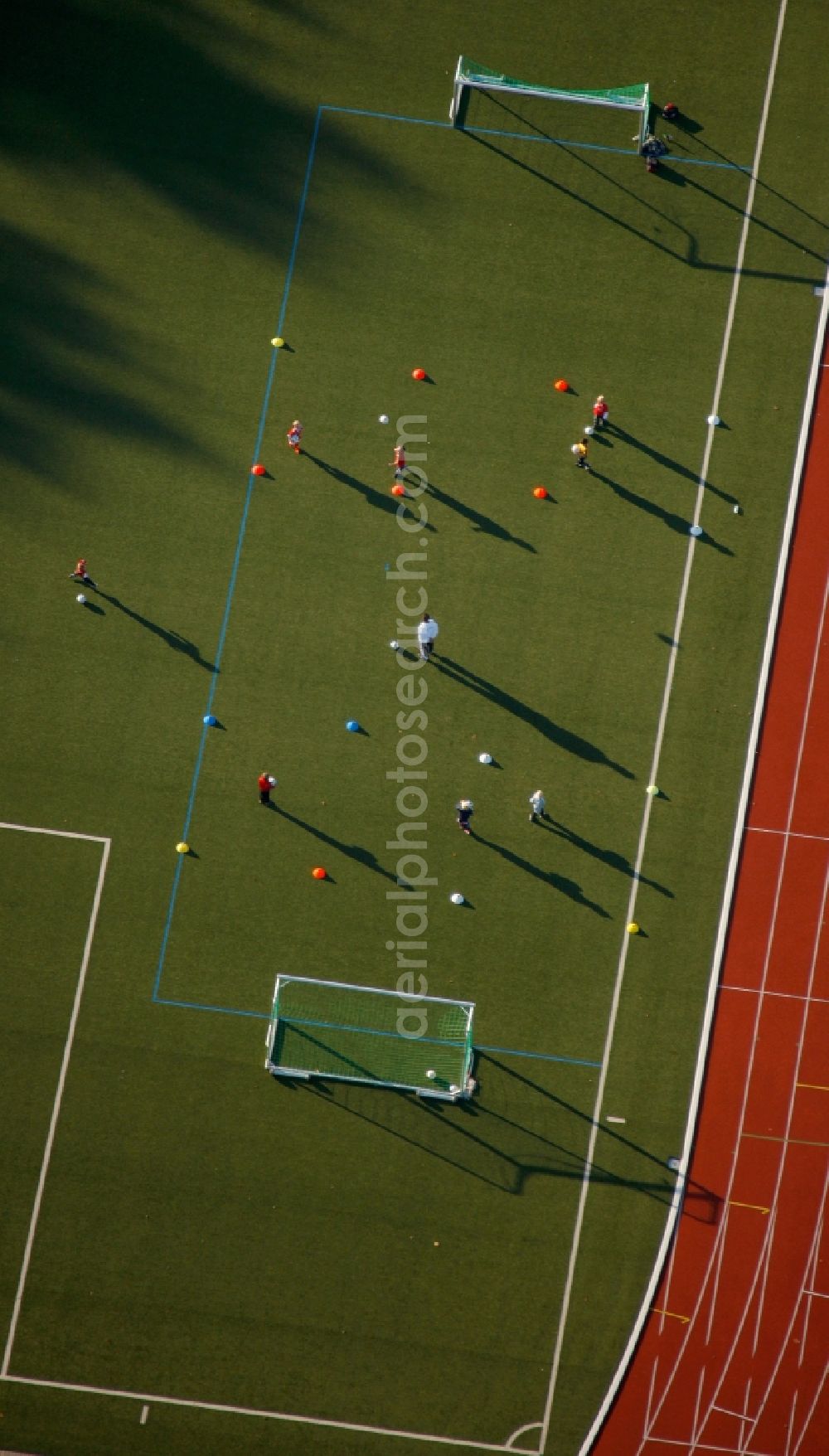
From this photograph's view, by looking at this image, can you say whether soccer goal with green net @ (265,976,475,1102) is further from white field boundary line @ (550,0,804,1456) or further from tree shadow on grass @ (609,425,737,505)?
tree shadow on grass @ (609,425,737,505)

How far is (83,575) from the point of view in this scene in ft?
79.8

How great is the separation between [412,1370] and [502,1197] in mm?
3111

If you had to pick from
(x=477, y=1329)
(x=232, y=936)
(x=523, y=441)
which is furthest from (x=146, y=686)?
(x=477, y=1329)

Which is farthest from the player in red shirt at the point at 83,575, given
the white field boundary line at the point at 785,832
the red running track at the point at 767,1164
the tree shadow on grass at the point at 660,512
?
the white field boundary line at the point at 785,832

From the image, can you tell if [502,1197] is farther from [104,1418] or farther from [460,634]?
[460,634]

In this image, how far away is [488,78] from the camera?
82.7ft

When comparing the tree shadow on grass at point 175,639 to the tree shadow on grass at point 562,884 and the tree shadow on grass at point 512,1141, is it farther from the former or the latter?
the tree shadow on grass at point 512,1141

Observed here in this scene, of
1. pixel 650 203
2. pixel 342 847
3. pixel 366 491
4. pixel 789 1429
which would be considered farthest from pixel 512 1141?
pixel 650 203

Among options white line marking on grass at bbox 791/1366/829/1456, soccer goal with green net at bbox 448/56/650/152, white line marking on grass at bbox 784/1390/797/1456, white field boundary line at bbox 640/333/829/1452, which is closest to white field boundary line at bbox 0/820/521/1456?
white field boundary line at bbox 640/333/829/1452

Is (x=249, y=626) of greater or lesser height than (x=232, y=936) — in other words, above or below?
above

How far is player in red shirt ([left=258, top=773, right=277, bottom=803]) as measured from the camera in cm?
2372

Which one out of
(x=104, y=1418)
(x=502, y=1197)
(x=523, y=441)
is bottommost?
(x=104, y=1418)

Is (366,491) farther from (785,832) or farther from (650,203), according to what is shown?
(785,832)

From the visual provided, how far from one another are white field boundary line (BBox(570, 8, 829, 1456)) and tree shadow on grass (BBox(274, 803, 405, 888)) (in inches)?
171
